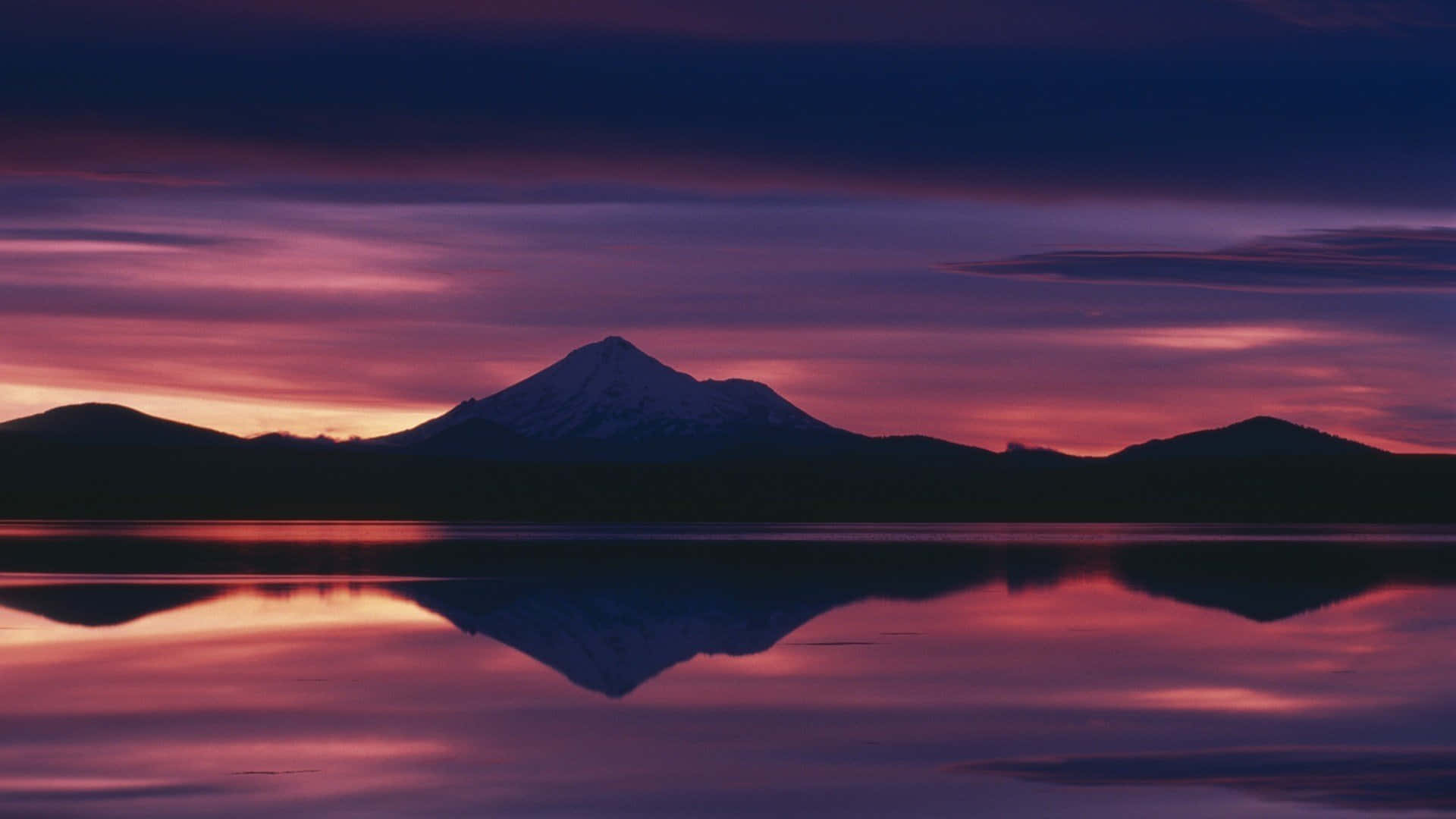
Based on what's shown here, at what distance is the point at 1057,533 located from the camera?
241 feet

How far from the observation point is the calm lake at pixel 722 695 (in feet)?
42.5

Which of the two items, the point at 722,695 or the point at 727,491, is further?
the point at 727,491

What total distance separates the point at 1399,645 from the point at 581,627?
405 inches

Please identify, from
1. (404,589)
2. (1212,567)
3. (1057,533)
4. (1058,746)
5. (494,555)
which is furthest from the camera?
(1057,533)

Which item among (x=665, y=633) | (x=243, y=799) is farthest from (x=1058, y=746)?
(x=665, y=633)

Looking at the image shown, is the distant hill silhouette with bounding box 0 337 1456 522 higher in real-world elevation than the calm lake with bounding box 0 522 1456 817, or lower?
higher

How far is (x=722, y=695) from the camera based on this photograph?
18.1 metres

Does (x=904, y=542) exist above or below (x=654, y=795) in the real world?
above

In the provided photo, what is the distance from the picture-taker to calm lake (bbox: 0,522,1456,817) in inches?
510

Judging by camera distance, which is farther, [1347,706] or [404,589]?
[404,589]

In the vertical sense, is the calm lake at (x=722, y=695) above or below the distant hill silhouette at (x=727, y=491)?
below

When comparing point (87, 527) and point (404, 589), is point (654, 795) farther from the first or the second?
point (87, 527)

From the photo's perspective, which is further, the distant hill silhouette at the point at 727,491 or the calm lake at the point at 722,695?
the distant hill silhouette at the point at 727,491

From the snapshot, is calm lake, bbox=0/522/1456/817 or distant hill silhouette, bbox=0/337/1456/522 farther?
distant hill silhouette, bbox=0/337/1456/522
